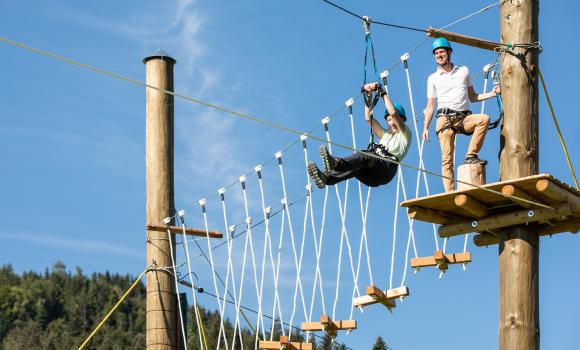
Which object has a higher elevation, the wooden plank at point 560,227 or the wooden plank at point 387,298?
the wooden plank at point 560,227

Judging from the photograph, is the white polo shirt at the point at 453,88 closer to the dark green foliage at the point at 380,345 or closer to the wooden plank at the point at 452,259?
the wooden plank at the point at 452,259

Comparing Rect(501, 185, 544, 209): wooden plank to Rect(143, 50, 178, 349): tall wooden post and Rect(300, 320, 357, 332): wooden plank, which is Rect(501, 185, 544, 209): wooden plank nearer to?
Rect(300, 320, 357, 332): wooden plank

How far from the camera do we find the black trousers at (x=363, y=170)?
10109 mm

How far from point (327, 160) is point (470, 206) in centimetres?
148

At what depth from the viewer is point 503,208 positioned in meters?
9.01

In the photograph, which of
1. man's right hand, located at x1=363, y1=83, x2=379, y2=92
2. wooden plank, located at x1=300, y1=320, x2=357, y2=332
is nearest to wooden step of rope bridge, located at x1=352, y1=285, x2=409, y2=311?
wooden plank, located at x1=300, y1=320, x2=357, y2=332

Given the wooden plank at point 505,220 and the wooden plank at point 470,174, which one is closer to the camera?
the wooden plank at point 505,220

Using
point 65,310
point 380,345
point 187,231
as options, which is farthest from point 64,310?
point 187,231

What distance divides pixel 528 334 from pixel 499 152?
130cm

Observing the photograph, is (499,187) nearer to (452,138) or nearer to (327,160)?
(452,138)

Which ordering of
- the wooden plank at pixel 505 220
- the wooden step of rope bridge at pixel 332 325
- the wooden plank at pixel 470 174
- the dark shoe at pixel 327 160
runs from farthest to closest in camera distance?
the wooden step of rope bridge at pixel 332 325, the dark shoe at pixel 327 160, the wooden plank at pixel 470 174, the wooden plank at pixel 505 220

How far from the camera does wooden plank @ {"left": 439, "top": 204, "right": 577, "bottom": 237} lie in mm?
8750

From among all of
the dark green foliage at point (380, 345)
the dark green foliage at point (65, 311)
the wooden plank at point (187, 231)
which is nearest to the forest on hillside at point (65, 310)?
the dark green foliage at point (65, 311)

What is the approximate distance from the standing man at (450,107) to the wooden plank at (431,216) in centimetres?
21
